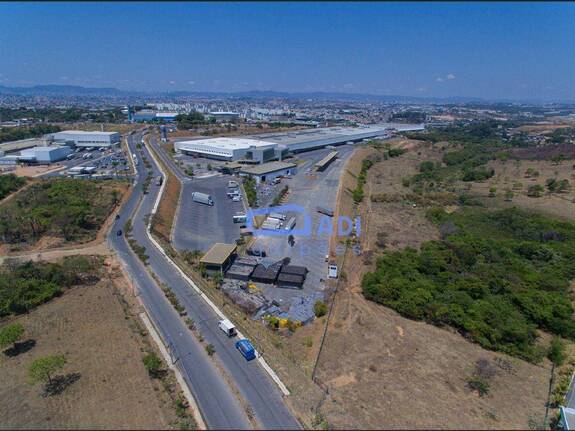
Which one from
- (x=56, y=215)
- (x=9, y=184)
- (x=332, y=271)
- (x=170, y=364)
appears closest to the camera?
(x=170, y=364)

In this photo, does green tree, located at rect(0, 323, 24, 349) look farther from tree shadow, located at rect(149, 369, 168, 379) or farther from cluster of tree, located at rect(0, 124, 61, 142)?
cluster of tree, located at rect(0, 124, 61, 142)

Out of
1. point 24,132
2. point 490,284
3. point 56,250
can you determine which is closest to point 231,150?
point 56,250

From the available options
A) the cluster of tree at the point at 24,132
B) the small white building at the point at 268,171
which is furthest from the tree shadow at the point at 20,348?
the cluster of tree at the point at 24,132

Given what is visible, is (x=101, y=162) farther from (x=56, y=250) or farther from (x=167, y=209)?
(x=56, y=250)


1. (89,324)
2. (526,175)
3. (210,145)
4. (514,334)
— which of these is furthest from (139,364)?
(526,175)

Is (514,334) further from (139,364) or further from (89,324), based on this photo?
(89,324)

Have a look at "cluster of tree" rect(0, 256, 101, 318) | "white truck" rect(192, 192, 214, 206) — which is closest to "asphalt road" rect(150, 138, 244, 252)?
"white truck" rect(192, 192, 214, 206)

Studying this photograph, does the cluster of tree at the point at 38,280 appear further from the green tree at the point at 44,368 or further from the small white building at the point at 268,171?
the small white building at the point at 268,171
